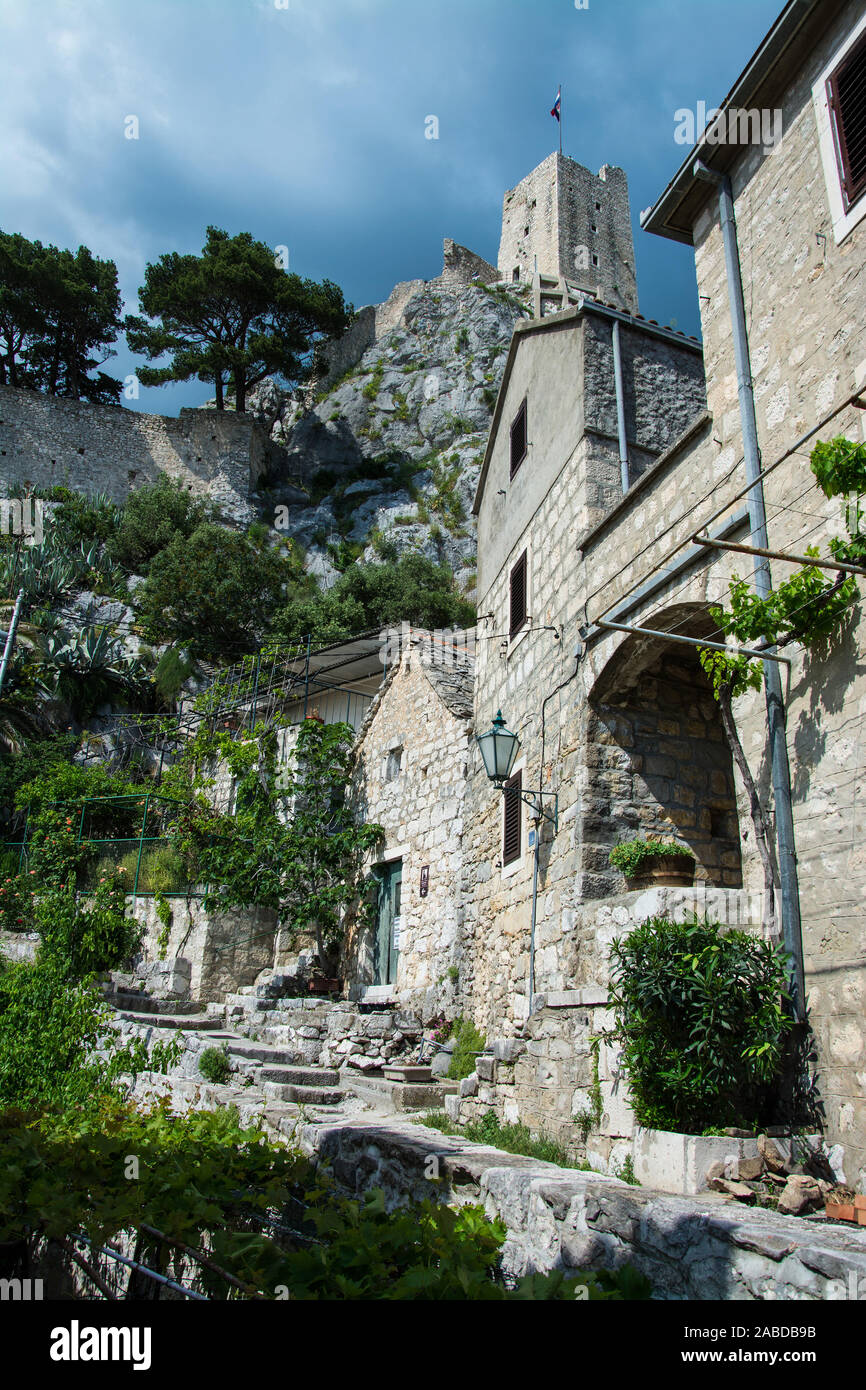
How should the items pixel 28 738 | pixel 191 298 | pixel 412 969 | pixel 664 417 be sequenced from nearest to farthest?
pixel 664 417 → pixel 412 969 → pixel 28 738 → pixel 191 298

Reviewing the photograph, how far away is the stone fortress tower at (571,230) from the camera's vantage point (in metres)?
46.3

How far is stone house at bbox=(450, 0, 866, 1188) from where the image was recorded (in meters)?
4.31

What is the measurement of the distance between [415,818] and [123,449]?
2788cm

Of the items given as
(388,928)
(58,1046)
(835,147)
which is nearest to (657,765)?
(835,147)

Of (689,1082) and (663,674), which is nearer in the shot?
(689,1082)

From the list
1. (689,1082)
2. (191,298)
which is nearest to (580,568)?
(689,1082)

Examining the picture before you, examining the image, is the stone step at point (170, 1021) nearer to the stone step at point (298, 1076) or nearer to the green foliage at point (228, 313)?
the stone step at point (298, 1076)

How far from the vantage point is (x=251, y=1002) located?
10.6 m

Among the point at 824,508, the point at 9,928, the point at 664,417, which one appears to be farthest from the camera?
the point at 9,928

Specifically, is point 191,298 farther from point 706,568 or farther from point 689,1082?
point 689,1082

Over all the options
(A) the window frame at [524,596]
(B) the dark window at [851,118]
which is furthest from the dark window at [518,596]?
(B) the dark window at [851,118]

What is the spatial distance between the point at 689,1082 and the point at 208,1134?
258 cm

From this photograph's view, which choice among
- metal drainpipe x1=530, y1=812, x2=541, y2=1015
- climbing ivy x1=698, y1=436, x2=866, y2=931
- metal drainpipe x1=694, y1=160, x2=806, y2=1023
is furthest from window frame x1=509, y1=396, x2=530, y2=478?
climbing ivy x1=698, y1=436, x2=866, y2=931

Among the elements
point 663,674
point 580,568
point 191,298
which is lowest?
point 663,674
